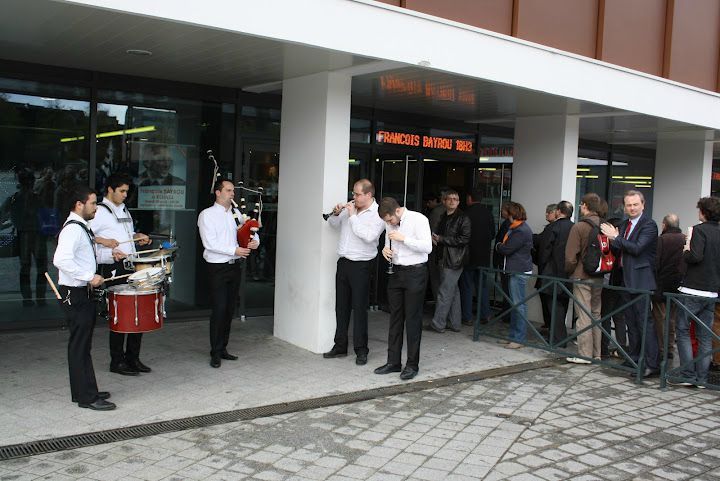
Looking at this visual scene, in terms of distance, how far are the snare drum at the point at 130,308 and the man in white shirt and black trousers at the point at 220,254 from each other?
1147 mm

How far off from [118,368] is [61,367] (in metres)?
0.62

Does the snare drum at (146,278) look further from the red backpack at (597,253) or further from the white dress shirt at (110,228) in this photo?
the red backpack at (597,253)

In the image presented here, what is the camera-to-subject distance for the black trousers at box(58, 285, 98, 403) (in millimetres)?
5551

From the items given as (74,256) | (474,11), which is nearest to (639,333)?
(474,11)

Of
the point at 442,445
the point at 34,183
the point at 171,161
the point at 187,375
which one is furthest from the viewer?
the point at 171,161

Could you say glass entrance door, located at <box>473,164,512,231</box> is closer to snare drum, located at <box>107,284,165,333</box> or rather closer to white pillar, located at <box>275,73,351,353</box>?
white pillar, located at <box>275,73,351,353</box>

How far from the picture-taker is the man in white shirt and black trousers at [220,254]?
23.4 feet

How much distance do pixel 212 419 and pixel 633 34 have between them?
7520 millimetres

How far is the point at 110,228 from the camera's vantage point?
6523 millimetres

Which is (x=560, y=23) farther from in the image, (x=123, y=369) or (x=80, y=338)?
(x=80, y=338)

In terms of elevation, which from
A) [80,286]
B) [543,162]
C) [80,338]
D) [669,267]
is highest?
[543,162]

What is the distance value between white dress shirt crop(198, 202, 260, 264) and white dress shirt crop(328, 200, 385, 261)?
1.11 metres

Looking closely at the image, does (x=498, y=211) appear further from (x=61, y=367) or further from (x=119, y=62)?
(x=61, y=367)

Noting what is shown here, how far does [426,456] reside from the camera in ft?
16.6
